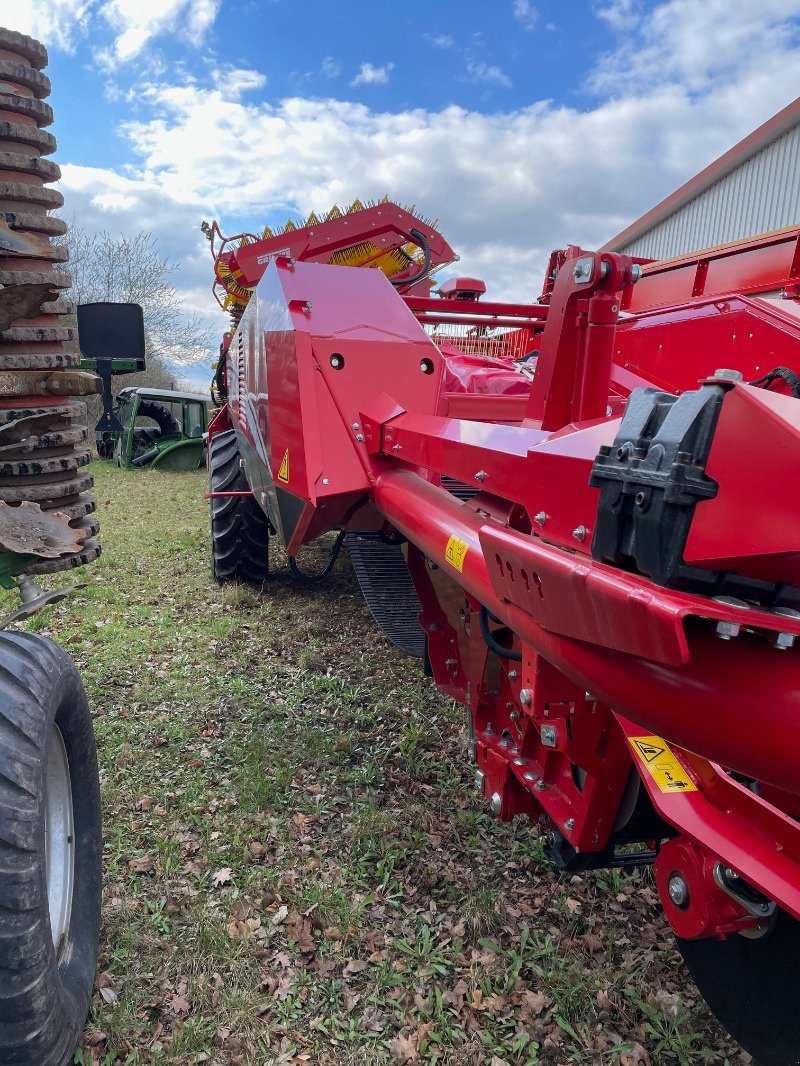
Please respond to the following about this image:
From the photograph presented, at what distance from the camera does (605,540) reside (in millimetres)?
1182

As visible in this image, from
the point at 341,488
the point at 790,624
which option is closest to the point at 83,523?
the point at 341,488

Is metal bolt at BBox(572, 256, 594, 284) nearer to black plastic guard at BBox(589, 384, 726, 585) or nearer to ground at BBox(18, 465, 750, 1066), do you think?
black plastic guard at BBox(589, 384, 726, 585)

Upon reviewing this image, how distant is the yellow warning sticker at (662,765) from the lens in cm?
160

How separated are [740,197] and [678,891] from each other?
49.3 ft

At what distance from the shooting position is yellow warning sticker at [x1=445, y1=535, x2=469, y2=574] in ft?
6.45

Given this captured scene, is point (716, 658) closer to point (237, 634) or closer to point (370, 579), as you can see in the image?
point (370, 579)

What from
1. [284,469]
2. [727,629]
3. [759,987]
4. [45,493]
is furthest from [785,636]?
[284,469]

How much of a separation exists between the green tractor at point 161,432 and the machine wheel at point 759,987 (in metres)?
12.2

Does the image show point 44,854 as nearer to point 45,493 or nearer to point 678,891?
point 45,493

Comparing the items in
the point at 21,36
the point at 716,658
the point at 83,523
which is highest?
the point at 21,36

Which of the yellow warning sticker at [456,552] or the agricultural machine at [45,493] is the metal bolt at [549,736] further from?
the agricultural machine at [45,493]

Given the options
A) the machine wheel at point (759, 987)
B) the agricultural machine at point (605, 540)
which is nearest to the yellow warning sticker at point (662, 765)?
the agricultural machine at point (605, 540)

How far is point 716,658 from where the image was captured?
1123 millimetres

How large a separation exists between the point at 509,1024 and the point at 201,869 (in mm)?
1170
